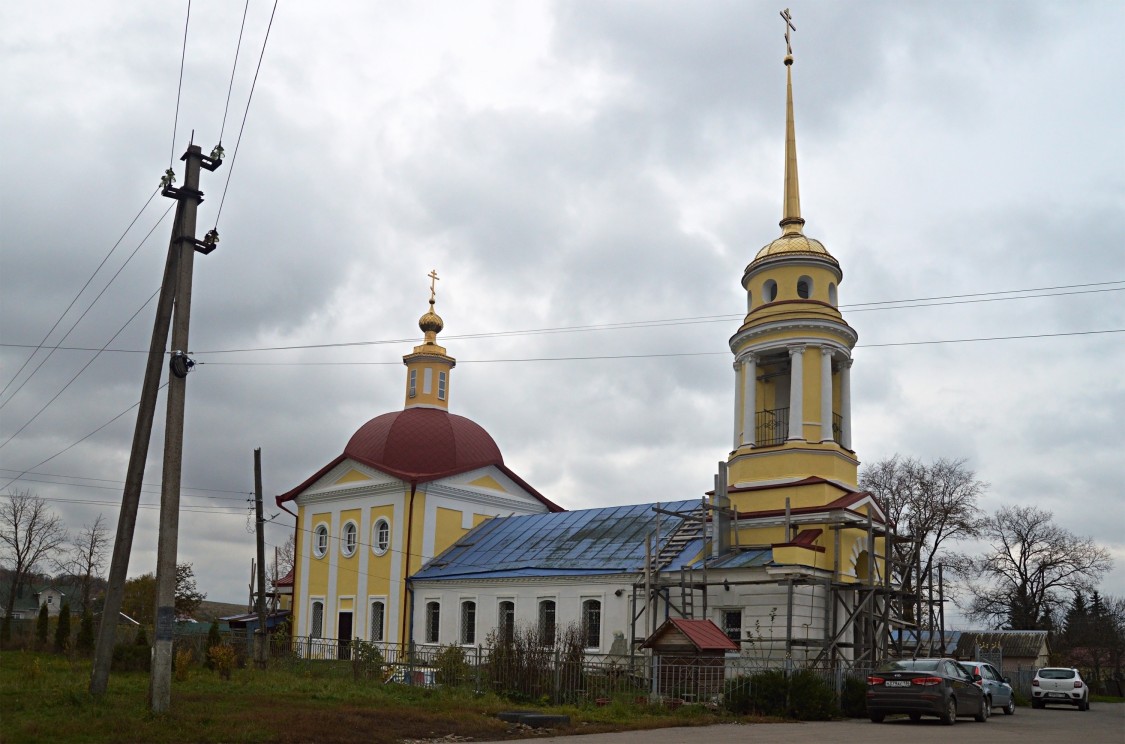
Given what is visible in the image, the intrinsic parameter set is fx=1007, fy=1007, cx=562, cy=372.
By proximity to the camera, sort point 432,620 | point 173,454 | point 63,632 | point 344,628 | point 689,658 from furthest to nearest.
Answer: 1. point 344,628
2. point 63,632
3. point 432,620
4. point 689,658
5. point 173,454

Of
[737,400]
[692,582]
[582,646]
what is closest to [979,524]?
[737,400]

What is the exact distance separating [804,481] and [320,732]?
15.5m

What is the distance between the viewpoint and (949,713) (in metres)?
17.7

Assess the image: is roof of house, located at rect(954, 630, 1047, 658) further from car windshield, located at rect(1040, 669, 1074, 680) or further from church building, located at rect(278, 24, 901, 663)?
church building, located at rect(278, 24, 901, 663)

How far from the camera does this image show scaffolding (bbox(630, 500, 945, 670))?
23.3 meters

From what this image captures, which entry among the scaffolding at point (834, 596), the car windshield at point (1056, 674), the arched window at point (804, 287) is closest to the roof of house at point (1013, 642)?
the car windshield at point (1056, 674)

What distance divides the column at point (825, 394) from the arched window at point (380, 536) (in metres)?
16.1

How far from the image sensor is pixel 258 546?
2727 centimetres

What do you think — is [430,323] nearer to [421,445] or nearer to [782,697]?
[421,445]

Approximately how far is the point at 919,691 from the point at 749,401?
10.4 meters

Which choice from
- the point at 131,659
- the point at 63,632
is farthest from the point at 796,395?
the point at 63,632

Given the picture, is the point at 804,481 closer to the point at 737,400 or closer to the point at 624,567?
the point at 737,400

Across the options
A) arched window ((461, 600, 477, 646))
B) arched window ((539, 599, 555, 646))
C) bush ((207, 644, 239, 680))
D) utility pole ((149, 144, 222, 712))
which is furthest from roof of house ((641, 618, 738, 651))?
arched window ((461, 600, 477, 646))

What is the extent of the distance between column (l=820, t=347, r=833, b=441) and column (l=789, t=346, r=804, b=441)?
0.51 meters
